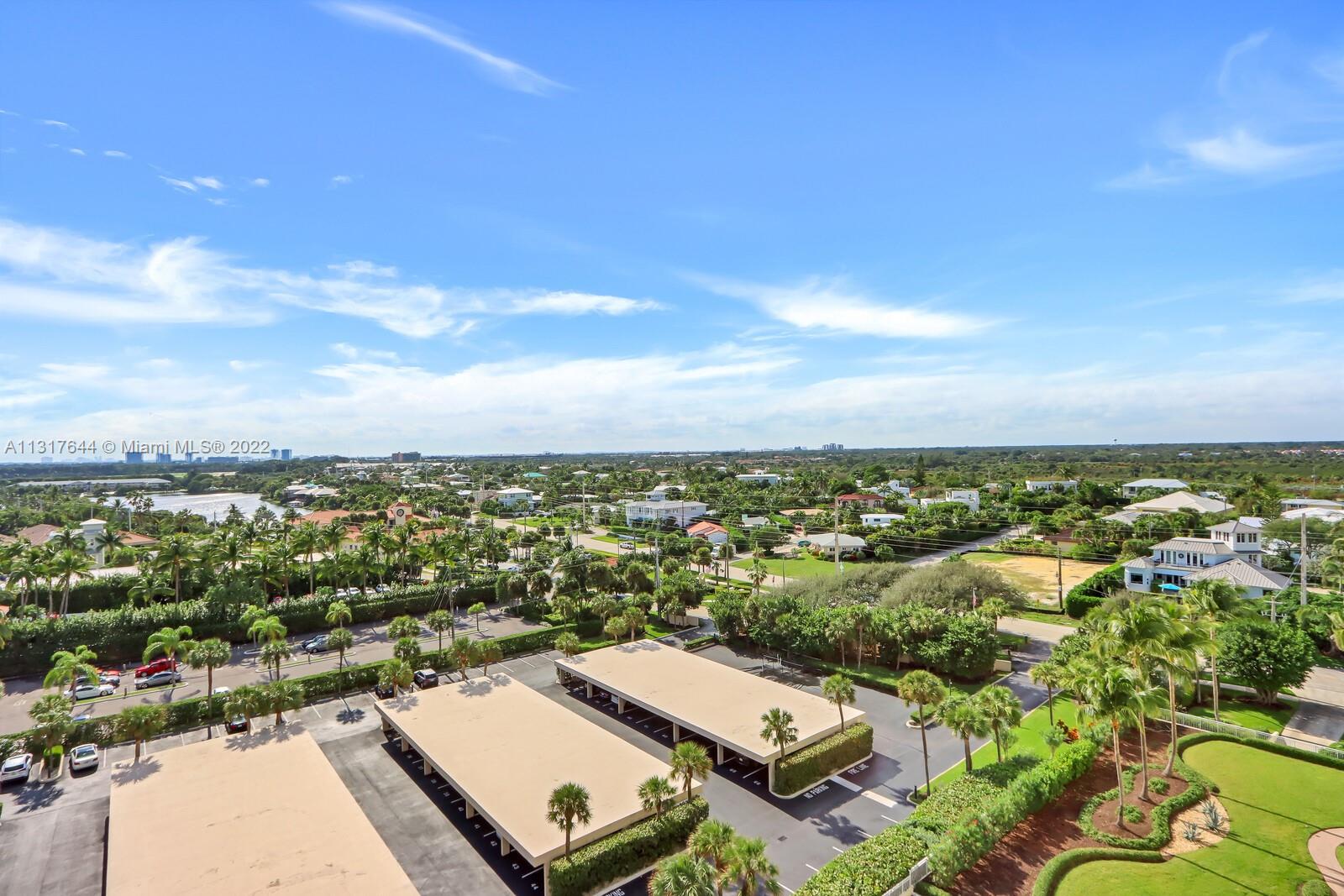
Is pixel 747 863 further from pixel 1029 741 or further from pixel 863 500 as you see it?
pixel 863 500

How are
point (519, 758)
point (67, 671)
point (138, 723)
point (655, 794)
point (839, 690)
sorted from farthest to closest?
point (67, 671) < point (839, 690) < point (138, 723) < point (519, 758) < point (655, 794)

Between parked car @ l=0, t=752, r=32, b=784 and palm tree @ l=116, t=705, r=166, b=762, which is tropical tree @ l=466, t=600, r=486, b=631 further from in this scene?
parked car @ l=0, t=752, r=32, b=784

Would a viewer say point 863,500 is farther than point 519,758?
Yes

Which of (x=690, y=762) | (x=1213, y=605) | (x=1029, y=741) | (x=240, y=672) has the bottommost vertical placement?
(x=1029, y=741)

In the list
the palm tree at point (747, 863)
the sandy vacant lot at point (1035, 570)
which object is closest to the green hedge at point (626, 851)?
the palm tree at point (747, 863)

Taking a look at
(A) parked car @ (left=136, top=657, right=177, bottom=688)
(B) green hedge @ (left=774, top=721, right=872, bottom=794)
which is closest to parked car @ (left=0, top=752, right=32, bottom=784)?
(A) parked car @ (left=136, top=657, right=177, bottom=688)

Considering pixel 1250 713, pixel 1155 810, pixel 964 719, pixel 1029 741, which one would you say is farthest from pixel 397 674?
pixel 1250 713

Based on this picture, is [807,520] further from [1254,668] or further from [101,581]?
[101,581]
